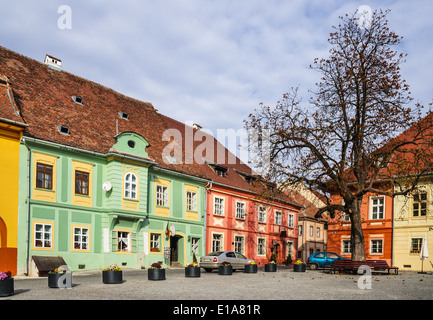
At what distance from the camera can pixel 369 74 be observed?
24406mm

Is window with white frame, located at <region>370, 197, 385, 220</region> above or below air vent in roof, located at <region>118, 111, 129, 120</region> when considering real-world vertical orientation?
below

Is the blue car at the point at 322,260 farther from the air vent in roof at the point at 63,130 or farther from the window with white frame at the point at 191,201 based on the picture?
the air vent in roof at the point at 63,130

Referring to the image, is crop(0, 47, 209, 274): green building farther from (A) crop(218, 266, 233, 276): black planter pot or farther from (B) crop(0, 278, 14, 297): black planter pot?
(B) crop(0, 278, 14, 297): black planter pot

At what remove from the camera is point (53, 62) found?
29.9 meters

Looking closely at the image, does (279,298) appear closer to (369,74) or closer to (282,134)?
(282,134)

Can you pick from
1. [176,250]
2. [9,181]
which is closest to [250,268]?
[176,250]

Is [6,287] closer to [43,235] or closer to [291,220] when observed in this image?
[43,235]

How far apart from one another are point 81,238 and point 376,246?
23.5 m

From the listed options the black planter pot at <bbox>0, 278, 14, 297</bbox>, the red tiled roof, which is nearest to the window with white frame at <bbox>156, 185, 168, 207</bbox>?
the red tiled roof

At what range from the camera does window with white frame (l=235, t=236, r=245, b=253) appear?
37763 millimetres

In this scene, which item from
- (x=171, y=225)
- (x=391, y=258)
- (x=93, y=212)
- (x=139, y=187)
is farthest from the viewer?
(x=391, y=258)

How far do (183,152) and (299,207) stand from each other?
1840cm

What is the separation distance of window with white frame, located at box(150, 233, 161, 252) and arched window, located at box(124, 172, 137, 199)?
3634 mm
